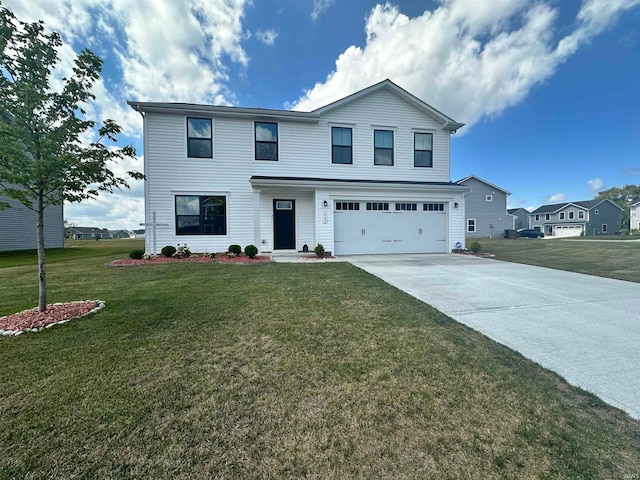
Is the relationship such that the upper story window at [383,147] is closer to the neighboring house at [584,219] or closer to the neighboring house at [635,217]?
the neighboring house at [584,219]

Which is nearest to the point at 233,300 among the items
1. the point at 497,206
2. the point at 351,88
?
the point at 351,88

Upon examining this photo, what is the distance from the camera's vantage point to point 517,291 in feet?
20.2

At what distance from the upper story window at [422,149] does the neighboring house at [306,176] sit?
0.05 meters

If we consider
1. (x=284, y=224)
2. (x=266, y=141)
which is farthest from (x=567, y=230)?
(x=266, y=141)

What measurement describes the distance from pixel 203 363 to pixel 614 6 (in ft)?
57.7

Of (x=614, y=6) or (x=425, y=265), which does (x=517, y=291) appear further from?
(x=614, y=6)

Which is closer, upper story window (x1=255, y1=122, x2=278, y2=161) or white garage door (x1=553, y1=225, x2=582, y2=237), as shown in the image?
upper story window (x1=255, y1=122, x2=278, y2=161)

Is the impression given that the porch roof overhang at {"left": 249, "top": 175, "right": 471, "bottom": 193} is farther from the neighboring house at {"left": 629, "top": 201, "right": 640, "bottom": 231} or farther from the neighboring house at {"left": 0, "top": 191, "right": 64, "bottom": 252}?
the neighboring house at {"left": 629, "top": 201, "right": 640, "bottom": 231}

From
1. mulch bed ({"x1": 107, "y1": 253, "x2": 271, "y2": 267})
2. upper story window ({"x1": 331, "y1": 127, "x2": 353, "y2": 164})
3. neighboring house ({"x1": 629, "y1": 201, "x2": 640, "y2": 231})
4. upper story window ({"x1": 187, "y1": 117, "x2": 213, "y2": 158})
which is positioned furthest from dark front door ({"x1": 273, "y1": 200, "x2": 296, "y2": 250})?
neighboring house ({"x1": 629, "y1": 201, "x2": 640, "y2": 231})

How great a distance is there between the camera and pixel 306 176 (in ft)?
41.9

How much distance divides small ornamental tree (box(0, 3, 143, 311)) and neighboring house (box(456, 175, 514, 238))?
36.3 metres

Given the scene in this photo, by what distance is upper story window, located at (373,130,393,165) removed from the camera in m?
13.5

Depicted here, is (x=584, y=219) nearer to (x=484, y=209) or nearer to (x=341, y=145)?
(x=484, y=209)

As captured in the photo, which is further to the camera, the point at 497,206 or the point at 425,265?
the point at 497,206
